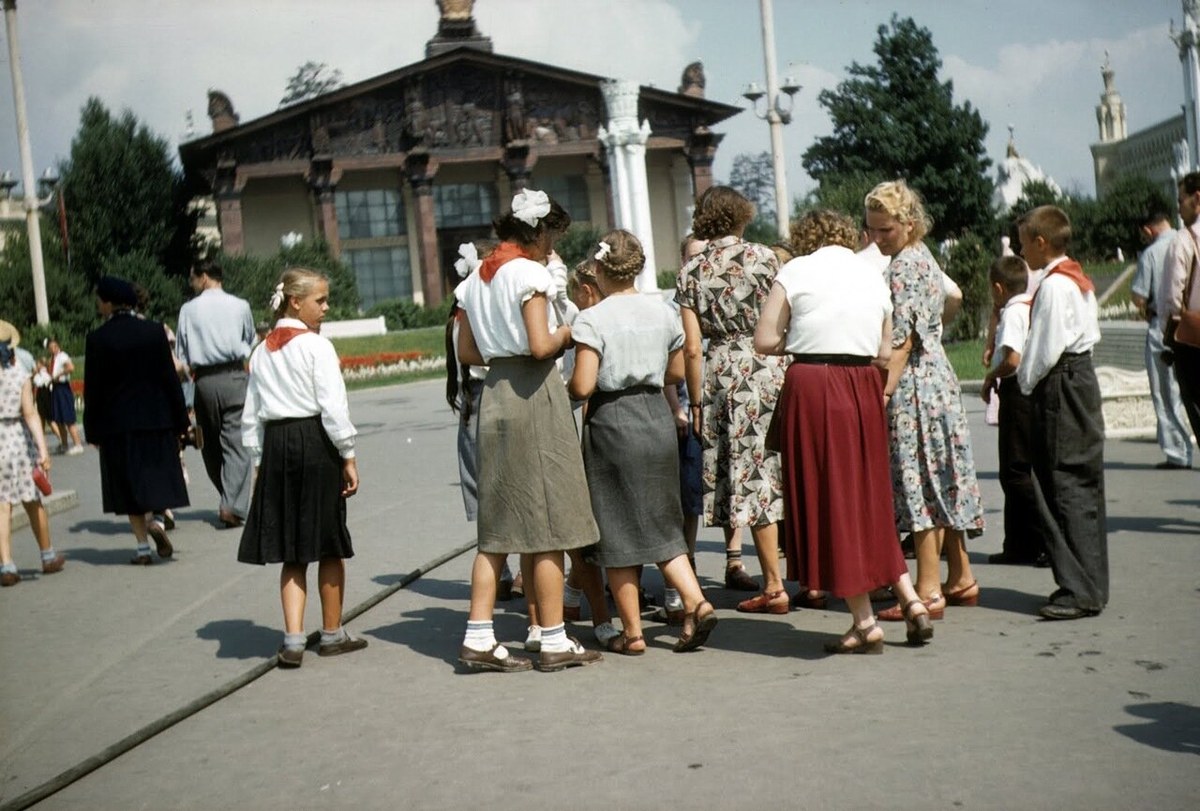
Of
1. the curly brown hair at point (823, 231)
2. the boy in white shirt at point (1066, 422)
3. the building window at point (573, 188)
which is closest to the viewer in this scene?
the curly brown hair at point (823, 231)

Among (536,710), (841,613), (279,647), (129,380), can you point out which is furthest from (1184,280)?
(129,380)

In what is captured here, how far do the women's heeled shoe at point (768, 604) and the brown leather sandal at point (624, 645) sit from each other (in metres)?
0.85

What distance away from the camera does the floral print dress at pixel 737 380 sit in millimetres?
7461

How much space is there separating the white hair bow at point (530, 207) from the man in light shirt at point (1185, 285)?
12.7 ft

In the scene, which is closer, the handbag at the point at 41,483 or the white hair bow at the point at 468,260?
the white hair bow at the point at 468,260

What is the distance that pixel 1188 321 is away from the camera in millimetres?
8398

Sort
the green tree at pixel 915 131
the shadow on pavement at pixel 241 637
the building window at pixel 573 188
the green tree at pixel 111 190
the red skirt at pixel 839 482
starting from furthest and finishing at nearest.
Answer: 1. the green tree at pixel 915 131
2. the building window at pixel 573 188
3. the green tree at pixel 111 190
4. the shadow on pavement at pixel 241 637
5. the red skirt at pixel 839 482

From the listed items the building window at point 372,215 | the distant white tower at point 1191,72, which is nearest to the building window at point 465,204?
the building window at point 372,215

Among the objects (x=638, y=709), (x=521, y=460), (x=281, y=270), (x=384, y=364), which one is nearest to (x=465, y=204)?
(x=281, y=270)

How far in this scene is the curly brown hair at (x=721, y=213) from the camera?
24.7ft

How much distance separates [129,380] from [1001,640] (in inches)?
277

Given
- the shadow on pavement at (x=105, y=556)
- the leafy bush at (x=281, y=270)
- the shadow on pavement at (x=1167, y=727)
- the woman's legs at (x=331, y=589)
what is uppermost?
the leafy bush at (x=281, y=270)

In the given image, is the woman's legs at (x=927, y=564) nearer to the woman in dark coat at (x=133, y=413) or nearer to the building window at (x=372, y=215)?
the woman in dark coat at (x=133, y=413)

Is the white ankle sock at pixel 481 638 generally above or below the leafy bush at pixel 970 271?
below
